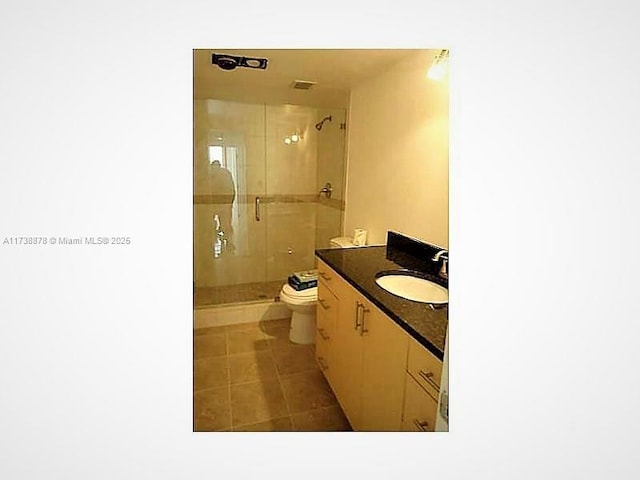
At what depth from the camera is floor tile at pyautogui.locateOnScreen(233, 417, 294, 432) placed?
55.0 inches

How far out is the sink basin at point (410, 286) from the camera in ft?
4.25

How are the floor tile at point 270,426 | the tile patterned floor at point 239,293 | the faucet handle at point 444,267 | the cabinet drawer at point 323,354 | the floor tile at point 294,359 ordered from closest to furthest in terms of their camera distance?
the faucet handle at point 444,267 → the floor tile at point 270,426 → the cabinet drawer at point 323,354 → the floor tile at point 294,359 → the tile patterned floor at point 239,293

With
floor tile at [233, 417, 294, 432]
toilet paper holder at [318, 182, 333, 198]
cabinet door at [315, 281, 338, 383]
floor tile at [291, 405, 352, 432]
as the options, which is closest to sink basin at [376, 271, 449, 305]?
Answer: cabinet door at [315, 281, 338, 383]

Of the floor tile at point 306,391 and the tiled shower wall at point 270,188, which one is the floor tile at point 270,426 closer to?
the floor tile at point 306,391

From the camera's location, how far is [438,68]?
3.68ft

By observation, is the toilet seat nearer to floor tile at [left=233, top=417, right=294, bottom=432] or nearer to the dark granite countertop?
the dark granite countertop

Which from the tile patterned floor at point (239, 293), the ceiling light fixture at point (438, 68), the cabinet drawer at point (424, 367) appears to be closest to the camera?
the cabinet drawer at point (424, 367)

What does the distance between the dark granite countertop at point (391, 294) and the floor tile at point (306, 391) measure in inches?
27.3

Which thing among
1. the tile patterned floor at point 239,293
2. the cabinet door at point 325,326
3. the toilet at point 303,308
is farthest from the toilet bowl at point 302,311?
the tile patterned floor at point 239,293

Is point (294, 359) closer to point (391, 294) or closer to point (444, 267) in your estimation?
point (391, 294)

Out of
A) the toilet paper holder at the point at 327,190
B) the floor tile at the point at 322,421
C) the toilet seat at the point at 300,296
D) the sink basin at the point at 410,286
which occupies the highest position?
the toilet paper holder at the point at 327,190

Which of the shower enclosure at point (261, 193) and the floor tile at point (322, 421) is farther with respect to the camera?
the shower enclosure at point (261, 193)

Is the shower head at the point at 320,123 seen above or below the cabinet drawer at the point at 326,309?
above

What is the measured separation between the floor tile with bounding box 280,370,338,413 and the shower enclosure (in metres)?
0.97
